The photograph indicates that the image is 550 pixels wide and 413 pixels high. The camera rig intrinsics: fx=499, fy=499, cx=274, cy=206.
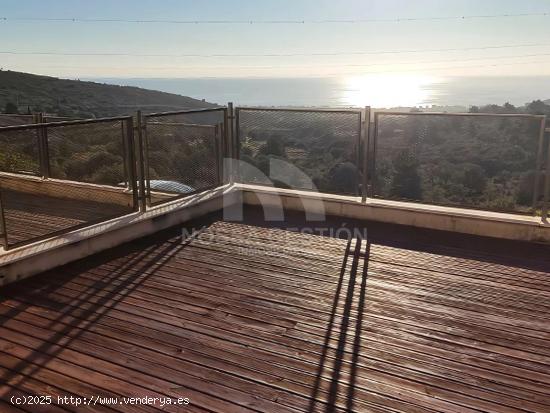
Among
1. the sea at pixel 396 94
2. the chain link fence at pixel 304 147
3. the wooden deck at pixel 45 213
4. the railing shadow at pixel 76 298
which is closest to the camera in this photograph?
the railing shadow at pixel 76 298

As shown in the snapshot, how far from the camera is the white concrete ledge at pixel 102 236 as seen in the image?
4199mm

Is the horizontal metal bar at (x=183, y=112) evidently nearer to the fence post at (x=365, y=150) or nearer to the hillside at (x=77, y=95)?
the fence post at (x=365, y=150)

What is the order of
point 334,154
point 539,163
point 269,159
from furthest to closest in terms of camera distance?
1. point 269,159
2. point 334,154
3. point 539,163

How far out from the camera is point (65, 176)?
6.91 meters

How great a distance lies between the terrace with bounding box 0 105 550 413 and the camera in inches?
110

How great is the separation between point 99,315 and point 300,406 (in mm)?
1726

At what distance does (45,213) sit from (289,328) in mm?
3810

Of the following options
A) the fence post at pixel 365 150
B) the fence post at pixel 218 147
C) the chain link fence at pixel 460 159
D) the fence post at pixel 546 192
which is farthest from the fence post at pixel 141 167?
the fence post at pixel 546 192

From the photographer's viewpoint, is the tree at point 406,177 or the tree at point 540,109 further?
the tree at point 406,177

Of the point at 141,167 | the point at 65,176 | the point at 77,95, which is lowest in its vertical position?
the point at 65,176

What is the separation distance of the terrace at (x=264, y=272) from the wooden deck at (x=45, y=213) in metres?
0.04

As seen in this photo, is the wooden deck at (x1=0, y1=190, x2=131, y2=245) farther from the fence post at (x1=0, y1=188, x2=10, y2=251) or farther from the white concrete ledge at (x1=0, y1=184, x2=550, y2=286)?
the white concrete ledge at (x1=0, y1=184, x2=550, y2=286)

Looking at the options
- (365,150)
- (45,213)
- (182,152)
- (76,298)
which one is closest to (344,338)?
(76,298)

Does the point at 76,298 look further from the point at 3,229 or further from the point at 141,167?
the point at 141,167
